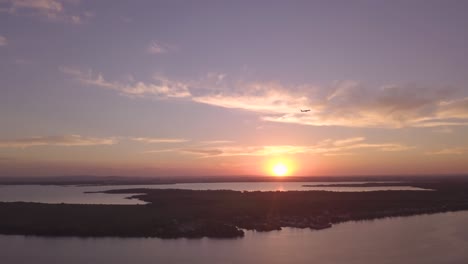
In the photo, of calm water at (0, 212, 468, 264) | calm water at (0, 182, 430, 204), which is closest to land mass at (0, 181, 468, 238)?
calm water at (0, 212, 468, 264)

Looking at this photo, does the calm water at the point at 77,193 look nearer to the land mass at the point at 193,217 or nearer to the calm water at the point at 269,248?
the land mass at the point at 193,217

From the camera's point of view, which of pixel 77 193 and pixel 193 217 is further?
pixel 77 193

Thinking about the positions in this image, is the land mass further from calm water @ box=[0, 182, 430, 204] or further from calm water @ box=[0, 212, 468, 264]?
calm water @ box=[0, 182, 430, 204]

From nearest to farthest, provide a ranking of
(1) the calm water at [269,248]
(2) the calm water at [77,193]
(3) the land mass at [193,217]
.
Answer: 1. (1) the calm water at [269,248]
2. (3) the land mass at [193,217]
3. (2) the calm water at [77,193]

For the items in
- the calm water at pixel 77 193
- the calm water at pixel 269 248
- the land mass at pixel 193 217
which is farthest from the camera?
the calm water at pixel 77 193

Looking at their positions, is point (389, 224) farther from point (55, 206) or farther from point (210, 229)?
point (55, 206)

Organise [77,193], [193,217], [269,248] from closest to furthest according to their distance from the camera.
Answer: [269,248] → [193,217] → [77,193]

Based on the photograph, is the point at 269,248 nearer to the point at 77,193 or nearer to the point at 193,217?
the point at 193,217

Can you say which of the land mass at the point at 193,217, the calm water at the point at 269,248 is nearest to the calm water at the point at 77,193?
the land mass at the point at 193,217

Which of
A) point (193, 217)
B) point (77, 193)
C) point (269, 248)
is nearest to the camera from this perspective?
point (269, 248)

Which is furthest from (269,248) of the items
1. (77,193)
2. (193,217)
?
(77,193)
